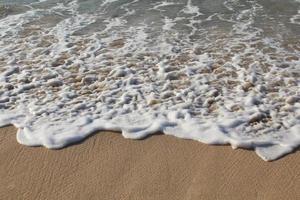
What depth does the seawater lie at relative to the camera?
4.09 meters

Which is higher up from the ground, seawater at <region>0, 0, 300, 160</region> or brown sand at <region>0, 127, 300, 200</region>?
brown sand at <region>0, 127, 300, 200</region>

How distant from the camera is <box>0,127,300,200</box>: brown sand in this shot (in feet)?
10.8

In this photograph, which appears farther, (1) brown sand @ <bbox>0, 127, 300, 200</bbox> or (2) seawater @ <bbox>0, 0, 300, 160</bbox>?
(2) seawater @ <bbox>0, 0, 300, 160</bbox>

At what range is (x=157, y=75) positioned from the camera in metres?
5.26

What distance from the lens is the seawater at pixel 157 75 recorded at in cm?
409

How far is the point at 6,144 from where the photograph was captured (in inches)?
153

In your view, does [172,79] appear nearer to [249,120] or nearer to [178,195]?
[249,120]

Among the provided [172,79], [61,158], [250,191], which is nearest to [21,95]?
[61,158]

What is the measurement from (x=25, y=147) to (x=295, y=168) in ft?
7.54

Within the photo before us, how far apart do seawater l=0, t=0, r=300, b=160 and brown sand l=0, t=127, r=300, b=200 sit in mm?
148

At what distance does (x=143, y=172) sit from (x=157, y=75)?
196 centimetres

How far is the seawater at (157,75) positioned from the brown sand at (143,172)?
15cm

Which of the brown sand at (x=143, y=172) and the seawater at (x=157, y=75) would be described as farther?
the seawater at (x=157, y=75)

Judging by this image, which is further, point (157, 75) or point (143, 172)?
point (157, 75)
